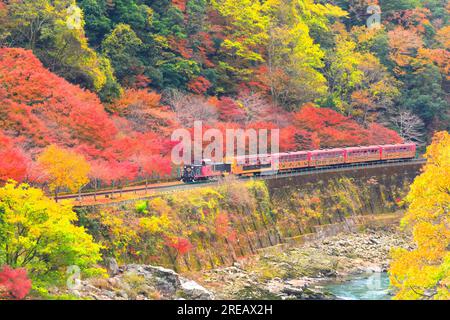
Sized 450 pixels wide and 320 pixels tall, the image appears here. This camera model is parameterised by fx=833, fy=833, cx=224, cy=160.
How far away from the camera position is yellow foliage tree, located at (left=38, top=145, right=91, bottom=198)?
39062 mm

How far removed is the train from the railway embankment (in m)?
1.28

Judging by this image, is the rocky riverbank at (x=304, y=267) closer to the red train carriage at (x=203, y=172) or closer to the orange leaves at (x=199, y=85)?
the red train carriage at (x=203, y=172)

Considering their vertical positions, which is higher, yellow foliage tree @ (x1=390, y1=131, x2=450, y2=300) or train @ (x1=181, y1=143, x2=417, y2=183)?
yellow foliage tree @ (x1=390, y1=131, x2=450, y2=300)

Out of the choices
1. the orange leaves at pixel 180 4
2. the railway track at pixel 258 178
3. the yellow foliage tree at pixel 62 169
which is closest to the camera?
the yellow foliage tree at pixel 62 169

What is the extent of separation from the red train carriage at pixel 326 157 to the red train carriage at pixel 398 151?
4.79m

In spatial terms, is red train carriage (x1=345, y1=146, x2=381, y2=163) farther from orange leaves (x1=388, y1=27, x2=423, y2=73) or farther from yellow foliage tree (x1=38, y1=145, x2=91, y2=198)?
yellow foliage tree (x1=38, y1=145, x2=91, y2=198)

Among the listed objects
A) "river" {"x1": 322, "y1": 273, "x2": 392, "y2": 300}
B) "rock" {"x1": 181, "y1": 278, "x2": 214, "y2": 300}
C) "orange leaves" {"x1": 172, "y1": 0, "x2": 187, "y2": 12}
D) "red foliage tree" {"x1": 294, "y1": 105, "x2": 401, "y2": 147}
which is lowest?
"river" {"x1": 322, "y1": 273, "x2": 392, "y2": 300}

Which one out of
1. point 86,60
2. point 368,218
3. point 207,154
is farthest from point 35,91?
point 368,218

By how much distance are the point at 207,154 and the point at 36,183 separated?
15.6 metres

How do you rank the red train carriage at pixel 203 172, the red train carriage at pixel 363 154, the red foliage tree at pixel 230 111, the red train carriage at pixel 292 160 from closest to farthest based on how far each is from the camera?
the red train carriage at pixel 203 172, the red train carriage at pixel 292 160, the red foliage tree at pixel 230 111, the red train carriage at pixel 363 154

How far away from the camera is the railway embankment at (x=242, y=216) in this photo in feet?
132

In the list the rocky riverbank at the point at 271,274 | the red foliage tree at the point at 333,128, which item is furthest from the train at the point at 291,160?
the rocky riverbank at the point at 271,274

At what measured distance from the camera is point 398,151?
64.1 m

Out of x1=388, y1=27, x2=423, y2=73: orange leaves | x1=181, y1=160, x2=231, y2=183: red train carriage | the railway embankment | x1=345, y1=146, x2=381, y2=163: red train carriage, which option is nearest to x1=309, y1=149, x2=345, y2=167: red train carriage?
x1=345, y1=146, x2=381, y2=163: red train carriage
